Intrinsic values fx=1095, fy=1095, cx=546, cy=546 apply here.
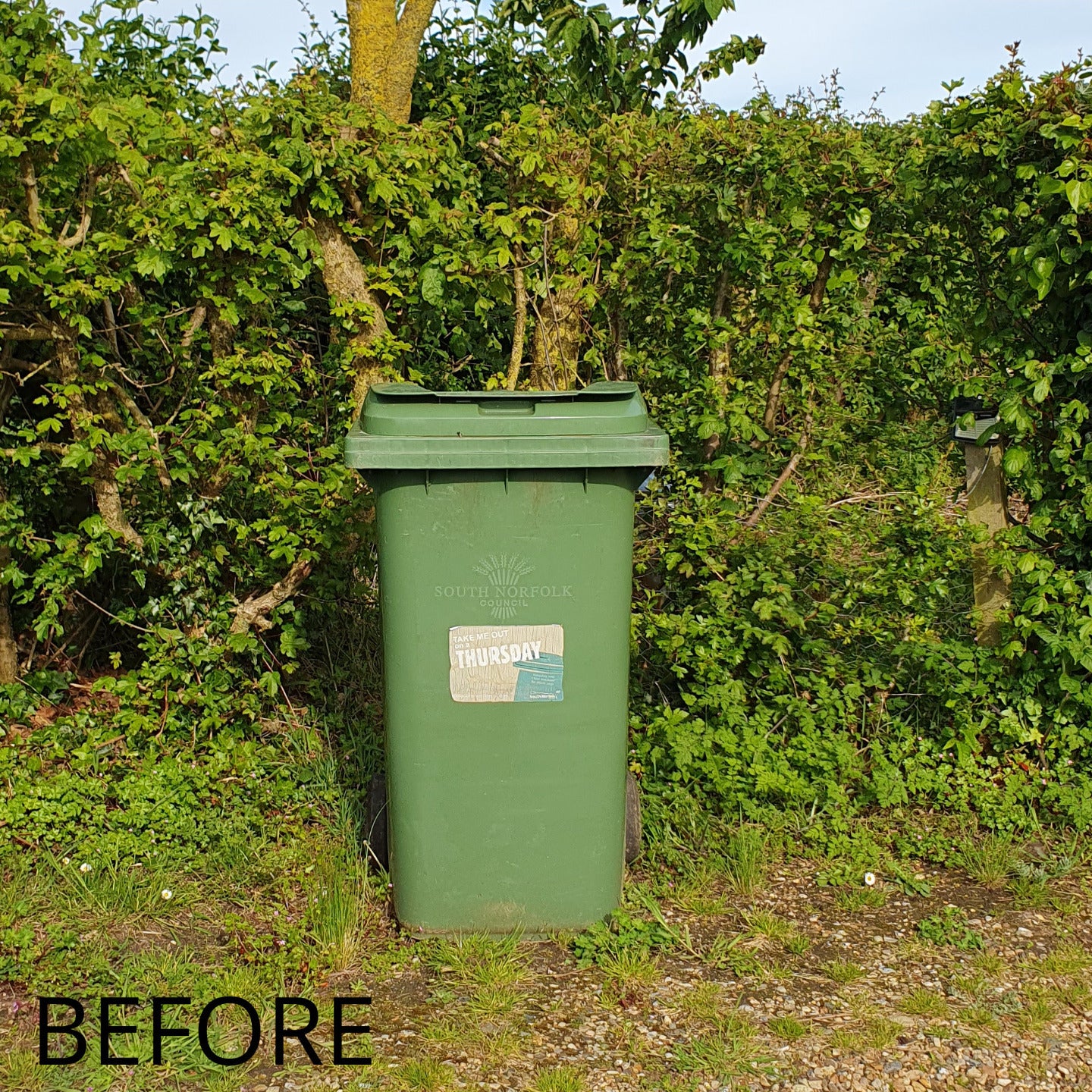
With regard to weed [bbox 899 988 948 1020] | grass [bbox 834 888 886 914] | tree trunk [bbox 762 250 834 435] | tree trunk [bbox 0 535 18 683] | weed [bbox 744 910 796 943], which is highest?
tree trunk [bbox 762 250 834 435]

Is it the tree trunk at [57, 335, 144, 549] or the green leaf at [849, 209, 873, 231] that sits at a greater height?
the green leaf at [849, 209, 873, 231]

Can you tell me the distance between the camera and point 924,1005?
307cm

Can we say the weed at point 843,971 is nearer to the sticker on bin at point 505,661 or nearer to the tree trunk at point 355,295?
the sticker on bin at point 505,661

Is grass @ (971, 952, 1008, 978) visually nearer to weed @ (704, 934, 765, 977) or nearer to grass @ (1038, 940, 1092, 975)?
grass @ (1038, 940, 1092, 975)

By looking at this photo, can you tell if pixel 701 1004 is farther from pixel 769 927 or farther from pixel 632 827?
pixel 632 827

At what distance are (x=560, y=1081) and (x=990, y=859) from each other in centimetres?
183

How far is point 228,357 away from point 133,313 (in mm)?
388

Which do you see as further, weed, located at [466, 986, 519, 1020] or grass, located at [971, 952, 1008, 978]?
grass, located at [971, 952, 1008, 978]

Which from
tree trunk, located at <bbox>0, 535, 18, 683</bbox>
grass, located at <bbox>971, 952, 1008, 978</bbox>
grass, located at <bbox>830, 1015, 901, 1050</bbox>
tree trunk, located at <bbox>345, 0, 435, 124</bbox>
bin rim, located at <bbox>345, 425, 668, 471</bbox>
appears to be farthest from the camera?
tree trunk, located at <bbox>345, 0, 435, 124</bbox>

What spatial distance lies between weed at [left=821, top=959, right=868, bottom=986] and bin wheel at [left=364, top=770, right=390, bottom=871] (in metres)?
1.47

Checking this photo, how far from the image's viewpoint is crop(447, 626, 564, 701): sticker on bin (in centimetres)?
317

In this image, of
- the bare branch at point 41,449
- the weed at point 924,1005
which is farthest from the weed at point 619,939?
the bare branch at point 41,449

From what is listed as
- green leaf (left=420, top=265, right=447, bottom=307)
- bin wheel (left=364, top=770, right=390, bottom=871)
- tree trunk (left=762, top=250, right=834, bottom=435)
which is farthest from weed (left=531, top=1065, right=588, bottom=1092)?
green leaf (left=420, top=265, right=447, bottom=307)

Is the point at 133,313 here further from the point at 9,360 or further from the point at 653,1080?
the point at 653,1080
